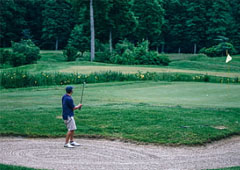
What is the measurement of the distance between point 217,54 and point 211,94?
4029 centimetres

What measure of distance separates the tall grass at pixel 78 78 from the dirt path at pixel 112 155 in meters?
14.8

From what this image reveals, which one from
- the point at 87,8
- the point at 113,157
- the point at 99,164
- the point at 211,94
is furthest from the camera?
the point at 87,8

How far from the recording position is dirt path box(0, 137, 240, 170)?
866cm

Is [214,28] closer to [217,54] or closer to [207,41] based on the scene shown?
[207,41]

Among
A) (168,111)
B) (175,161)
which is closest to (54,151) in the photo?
(175,161)

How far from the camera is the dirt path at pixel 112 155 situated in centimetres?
866

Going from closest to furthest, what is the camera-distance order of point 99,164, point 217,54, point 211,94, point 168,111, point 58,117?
point 99,164, point 58,117, point 168,111, point 211,94, point 217,54

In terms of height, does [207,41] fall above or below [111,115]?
above

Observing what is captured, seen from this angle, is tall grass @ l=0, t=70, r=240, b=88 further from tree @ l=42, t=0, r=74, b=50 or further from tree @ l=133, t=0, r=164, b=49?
tree @ l=42, t=0, r=74, b=50

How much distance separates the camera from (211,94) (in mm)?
19594

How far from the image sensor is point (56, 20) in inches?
2992

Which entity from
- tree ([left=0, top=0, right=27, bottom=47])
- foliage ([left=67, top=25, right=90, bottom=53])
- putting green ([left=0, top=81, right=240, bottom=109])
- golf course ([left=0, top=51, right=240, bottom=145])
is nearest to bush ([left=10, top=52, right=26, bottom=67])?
putting green ([left=0, top=81, right=240, bottom=109])

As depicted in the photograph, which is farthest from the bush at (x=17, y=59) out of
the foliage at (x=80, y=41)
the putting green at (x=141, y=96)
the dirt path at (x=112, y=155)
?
the dirt path at (x=112, y=155)

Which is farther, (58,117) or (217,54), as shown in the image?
(217,54)
